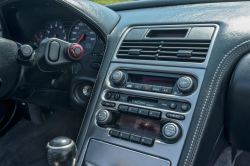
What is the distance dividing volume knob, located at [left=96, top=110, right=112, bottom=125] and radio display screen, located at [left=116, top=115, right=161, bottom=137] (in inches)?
2.3

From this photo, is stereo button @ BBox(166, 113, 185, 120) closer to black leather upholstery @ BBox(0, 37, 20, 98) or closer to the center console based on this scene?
the center console

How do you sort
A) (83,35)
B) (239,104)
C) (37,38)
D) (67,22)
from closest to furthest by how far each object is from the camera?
(239,104)
(83,35)
(67,22)
(37,38)

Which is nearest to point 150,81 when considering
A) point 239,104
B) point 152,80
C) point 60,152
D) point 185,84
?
point 152,80

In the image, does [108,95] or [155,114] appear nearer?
[155,114]

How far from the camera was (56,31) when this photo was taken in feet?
7.00

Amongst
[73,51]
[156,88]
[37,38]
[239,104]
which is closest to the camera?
[239,104]

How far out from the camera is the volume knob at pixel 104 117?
125 centimetres

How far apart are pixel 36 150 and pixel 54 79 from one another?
87cm

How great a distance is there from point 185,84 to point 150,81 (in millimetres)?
221

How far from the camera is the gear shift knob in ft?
3.15

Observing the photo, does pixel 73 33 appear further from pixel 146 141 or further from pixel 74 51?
pixel 146 141

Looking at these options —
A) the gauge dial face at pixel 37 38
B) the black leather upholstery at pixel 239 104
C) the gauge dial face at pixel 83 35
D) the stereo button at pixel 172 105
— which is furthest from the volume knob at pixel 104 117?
the gauge dial face at pixel 37 38

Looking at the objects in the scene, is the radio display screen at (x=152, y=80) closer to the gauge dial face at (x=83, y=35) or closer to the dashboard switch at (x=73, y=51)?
the dashboard switch at (x=73, y=51)

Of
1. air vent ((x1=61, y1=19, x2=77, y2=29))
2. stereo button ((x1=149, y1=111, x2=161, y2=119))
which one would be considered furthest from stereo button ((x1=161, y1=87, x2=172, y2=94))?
air vent ((x1=61, y1=19, x2=77, y2=29))
